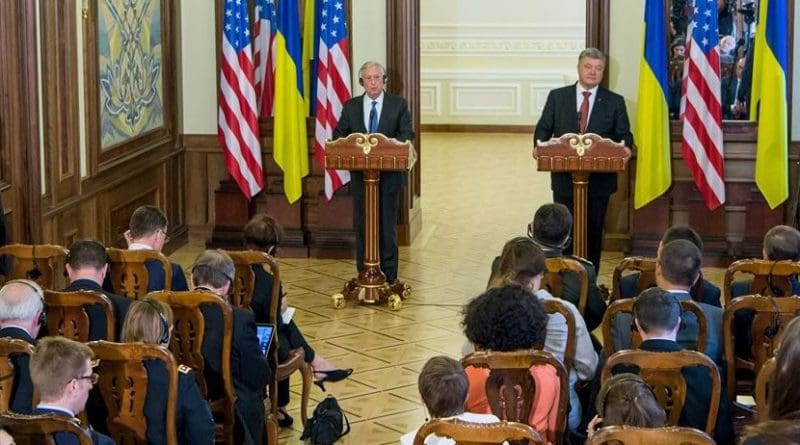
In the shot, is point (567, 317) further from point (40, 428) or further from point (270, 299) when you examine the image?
point (40, 428)

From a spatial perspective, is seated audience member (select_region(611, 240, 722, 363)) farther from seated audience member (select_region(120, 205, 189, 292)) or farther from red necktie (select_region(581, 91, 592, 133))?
red necktie (select_region(581, 91, 592, 133))

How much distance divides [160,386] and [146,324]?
22cm

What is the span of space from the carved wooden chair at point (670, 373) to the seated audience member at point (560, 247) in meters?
1.45

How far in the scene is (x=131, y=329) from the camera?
457 centimetres

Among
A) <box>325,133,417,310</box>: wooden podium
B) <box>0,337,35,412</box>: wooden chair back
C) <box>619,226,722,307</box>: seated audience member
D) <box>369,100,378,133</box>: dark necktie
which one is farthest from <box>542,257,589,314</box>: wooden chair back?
<box>369,100,378,133</box>: dark necktie

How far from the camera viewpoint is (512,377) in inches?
172

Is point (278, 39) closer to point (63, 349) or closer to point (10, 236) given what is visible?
point (10, 236)

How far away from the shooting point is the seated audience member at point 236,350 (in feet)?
17.5

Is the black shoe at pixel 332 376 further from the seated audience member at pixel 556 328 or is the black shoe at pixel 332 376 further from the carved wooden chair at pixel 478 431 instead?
the carved wooden chair at pixel 478 431

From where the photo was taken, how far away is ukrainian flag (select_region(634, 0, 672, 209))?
991 centimetres

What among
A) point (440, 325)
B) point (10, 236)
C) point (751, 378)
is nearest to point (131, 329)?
point (751, 378)

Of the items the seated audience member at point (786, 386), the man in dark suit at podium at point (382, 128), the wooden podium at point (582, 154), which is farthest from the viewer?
the man in dark suit at podium at point (382, 128)

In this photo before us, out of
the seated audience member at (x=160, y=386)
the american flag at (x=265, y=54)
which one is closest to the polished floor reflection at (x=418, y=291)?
the american flag at (x=265, y=54)

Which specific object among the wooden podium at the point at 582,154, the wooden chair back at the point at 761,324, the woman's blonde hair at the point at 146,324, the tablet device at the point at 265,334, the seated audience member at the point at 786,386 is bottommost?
the tablet device at the point at 265,334
